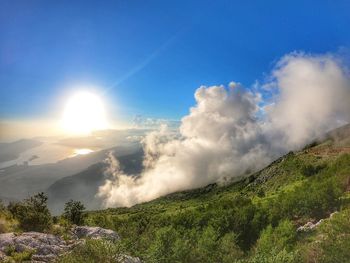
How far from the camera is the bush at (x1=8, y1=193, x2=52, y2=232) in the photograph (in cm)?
6381

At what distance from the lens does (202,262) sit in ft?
366

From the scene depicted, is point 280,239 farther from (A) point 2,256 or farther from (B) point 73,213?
(A) point 2,256

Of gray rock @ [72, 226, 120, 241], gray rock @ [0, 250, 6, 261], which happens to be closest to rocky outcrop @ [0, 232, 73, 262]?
gray rock @ [0, 250, 6, 261]

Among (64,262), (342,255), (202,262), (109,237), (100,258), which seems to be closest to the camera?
(64,262)

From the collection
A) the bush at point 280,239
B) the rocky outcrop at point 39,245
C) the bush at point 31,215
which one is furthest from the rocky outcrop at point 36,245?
the bush at point 280,239

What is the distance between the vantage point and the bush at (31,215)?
63.8 m

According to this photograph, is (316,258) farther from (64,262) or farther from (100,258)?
(64,262)

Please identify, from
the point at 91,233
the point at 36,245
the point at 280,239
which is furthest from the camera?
the point at 280,239

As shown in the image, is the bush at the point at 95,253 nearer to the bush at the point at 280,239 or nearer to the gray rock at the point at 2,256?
the gray rock at the point at 2,256

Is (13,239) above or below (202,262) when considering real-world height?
above

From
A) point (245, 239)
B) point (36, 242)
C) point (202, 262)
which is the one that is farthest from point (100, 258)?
point (245, 239)

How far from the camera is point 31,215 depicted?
6438 cm

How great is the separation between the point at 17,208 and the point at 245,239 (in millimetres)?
147557

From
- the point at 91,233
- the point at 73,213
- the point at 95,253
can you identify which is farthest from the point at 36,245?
the point at 73,213
